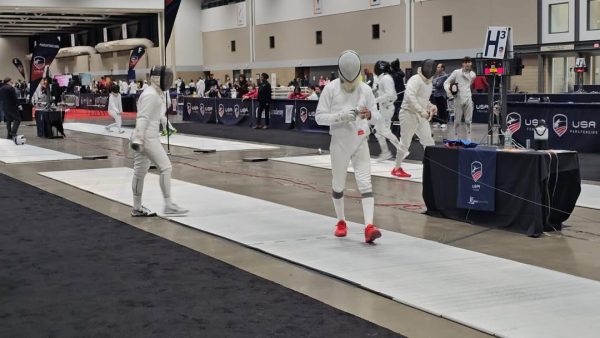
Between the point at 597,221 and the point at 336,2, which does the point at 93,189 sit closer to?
the point at 597,221

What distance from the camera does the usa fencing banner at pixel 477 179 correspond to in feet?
26.8

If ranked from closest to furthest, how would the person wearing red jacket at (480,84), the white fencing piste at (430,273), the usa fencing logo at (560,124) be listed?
1. the white fencing piste at (430,273)
2. the usa fencing logo at (560,124)
3. the person wearing red jacket at (480,84)

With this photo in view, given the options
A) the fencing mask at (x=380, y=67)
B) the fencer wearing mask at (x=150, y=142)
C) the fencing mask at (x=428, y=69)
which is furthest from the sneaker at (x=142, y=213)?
the fencing mask at (x=380, y=67)

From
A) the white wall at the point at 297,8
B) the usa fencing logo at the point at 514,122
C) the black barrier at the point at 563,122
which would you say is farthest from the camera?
the white wall at the point at 297,8

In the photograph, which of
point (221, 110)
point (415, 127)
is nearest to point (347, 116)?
point (415, 127)

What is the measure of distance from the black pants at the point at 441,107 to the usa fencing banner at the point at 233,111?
21.7 ft

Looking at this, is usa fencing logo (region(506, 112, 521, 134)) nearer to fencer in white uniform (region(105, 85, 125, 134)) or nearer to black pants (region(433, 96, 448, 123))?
black pants (region(433, 96, 448, 123))

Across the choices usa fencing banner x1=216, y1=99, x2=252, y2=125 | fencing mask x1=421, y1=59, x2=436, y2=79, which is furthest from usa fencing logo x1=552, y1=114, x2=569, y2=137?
usa fencing banner x1=216, y1=99, x2=252, y2=125

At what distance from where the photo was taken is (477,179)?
830 cm

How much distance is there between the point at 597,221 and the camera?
8.58m

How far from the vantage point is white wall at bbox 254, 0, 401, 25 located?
3847 centimetres

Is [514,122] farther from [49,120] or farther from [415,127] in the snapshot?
[49,120]

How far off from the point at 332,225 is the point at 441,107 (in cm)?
1590

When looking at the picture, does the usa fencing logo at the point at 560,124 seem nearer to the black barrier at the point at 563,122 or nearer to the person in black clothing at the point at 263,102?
the black barrier at the point at 563,122
